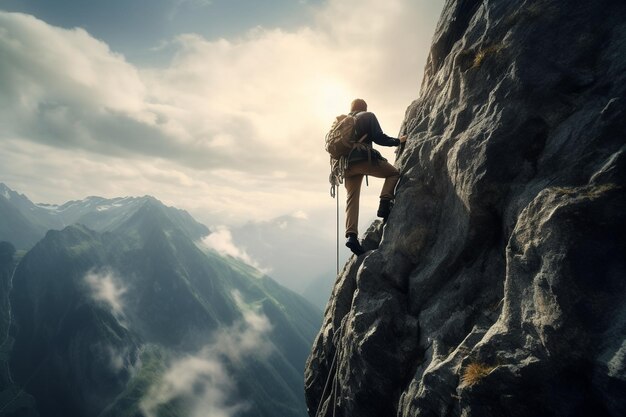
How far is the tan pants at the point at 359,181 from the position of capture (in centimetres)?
1423

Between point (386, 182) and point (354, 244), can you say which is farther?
point (354, 244)

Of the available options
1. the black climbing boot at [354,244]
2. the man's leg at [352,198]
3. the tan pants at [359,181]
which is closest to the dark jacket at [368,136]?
the tan pants at [359,181]

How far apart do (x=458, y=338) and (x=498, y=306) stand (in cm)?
156

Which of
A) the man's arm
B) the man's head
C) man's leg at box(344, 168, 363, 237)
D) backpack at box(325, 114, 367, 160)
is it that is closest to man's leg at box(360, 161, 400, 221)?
man's leg at box(344, 168, 363, 237)

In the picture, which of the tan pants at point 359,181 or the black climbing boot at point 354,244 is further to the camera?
the black climbing boot at point 354,244

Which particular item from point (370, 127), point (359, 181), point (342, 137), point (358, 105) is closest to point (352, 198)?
point (359, 181)

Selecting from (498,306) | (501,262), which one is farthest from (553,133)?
(498,306)

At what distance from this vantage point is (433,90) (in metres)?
15.3

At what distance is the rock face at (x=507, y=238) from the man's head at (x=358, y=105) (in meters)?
2.58

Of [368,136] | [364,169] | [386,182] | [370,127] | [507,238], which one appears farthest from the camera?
[386,182]

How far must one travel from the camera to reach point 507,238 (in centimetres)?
951

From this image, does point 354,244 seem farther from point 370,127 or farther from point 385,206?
point 370,127

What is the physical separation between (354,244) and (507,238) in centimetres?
679

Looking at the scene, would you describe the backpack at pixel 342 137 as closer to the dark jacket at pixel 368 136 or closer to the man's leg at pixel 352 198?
the dark jacket at pixel 368 136
